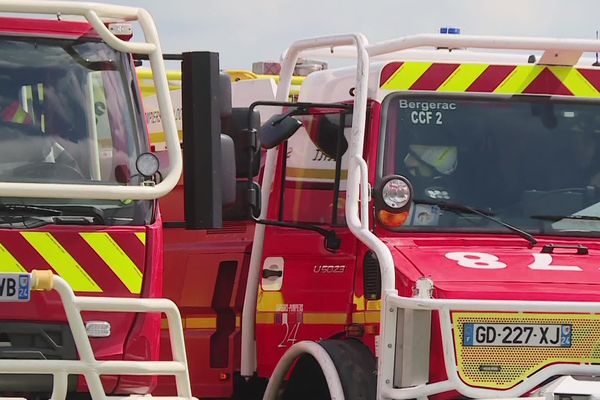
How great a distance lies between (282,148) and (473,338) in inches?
81.6

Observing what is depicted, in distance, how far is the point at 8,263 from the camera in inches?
229

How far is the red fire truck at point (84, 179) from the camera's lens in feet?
19.2

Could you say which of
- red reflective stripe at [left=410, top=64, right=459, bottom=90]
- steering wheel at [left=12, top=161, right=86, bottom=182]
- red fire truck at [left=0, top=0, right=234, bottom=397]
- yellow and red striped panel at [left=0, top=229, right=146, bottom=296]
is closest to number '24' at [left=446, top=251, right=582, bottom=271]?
red reflective stripe at [left=410, top=64, right=459, bottom=90]

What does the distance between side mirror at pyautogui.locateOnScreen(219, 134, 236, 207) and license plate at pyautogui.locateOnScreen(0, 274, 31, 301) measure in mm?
1041

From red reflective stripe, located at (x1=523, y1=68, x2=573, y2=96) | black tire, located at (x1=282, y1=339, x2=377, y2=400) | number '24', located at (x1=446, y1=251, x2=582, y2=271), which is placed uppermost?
red reflective stripe, located at (x1=523, y1=68, x2=573, y2=96)

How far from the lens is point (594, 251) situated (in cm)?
681

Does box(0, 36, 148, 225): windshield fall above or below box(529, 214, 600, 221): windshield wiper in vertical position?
above

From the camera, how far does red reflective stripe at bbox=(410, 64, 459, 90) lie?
22.8ft

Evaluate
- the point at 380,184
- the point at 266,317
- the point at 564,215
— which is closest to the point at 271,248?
the point at 266,317

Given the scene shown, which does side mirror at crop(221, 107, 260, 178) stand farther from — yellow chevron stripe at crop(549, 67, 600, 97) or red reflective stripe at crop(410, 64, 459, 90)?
yellow chevron stripe at crop(549, 67, 600, 97)

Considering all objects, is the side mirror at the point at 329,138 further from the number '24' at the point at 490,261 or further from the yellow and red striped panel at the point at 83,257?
the yellow and red striped panel at the point at 83,257

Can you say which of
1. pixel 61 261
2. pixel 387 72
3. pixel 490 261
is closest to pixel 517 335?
pixel 490 261

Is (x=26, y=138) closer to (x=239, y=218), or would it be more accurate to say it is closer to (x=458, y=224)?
(x=239, y=218)

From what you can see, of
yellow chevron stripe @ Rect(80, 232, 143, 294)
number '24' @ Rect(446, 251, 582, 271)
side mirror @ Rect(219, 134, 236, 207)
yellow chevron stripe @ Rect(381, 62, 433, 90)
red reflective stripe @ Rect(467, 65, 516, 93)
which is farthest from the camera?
red reflective stripe @ Rect(467, 65, 516, 93)
